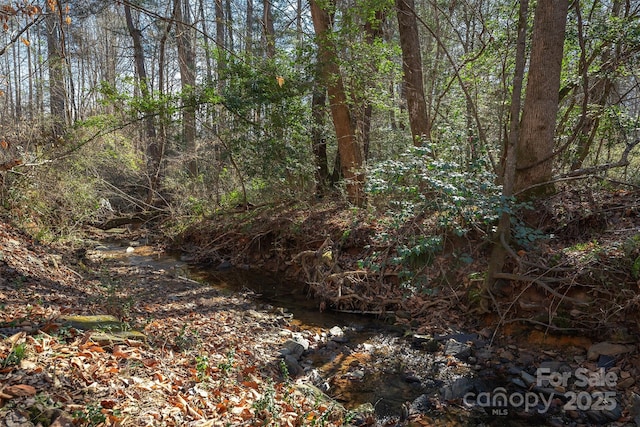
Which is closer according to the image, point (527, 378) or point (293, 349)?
point (527, 378)

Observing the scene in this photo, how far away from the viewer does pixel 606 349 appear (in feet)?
16.1

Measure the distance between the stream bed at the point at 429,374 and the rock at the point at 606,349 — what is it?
0.12 metres

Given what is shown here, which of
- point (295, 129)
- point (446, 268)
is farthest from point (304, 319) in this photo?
point (295, 129)

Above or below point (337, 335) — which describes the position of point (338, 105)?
above

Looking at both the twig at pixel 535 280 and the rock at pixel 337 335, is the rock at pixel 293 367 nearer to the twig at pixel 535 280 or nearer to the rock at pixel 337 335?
the rock at pixel 337 335

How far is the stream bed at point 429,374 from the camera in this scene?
4355 millimetres

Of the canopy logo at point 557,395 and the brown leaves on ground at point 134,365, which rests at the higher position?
the brown leaves on ground at point 134,365

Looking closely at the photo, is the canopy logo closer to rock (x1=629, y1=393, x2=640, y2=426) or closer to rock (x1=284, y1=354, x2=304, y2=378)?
rock (x1=629, y1=393, x2=640, y2=426)

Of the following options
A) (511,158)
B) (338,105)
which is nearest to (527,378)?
(511,158)

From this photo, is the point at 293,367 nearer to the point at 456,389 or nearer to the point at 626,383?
the point at 456,389

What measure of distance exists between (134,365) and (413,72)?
8173 millimetres

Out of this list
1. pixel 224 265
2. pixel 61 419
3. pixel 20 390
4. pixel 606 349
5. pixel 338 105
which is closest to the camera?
pixel 61 419

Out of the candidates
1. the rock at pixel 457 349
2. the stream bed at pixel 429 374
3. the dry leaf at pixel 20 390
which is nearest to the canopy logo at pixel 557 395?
the stream bed at pixel 429 374

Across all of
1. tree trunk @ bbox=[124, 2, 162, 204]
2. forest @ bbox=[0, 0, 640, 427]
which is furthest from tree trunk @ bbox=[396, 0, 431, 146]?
tree trunk @ bbox=[124, 2, 162, 204]
